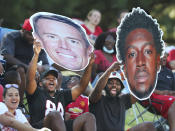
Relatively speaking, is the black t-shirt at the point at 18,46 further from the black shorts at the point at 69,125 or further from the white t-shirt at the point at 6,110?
the white t-shirt at the point at 6,110

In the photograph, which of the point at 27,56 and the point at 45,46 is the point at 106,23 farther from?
the point at 45,46

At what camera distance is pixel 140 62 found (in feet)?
23.6

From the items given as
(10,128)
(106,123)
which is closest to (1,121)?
(10,128)

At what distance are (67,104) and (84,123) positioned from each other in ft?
1.52

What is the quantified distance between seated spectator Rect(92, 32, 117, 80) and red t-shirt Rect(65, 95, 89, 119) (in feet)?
3.62

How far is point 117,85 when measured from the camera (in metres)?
7.45

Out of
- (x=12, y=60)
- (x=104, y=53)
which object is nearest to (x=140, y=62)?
(x=12, y=60)

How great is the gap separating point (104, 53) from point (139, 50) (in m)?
2.02

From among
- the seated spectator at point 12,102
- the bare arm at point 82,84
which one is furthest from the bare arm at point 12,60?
the seated spectator at point 12,102

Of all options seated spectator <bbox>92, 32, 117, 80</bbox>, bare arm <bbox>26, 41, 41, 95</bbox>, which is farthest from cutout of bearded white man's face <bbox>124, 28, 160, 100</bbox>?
seated spectator <bbox>92, 32, 117, 80</bbox>

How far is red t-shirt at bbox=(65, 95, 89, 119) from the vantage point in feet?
25.6

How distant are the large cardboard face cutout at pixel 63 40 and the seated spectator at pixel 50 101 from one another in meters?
0.15

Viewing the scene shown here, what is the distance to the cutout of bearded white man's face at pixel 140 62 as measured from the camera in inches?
284

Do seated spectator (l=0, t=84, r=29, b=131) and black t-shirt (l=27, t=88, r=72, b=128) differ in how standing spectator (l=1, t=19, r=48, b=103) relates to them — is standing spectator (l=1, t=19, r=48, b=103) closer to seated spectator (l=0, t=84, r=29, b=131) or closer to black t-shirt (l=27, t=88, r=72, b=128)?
black t-shirt (l=27, t=88, r=72, b=128)
